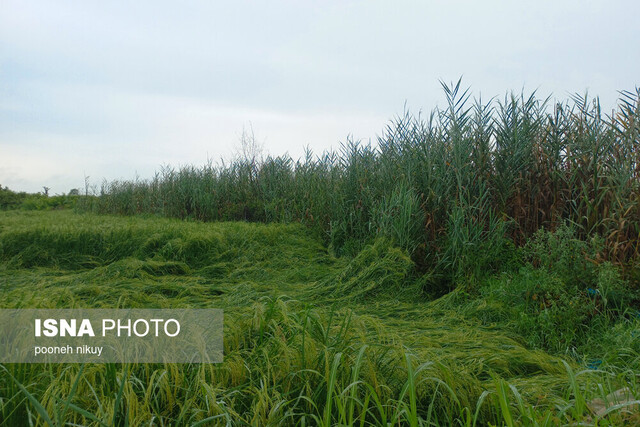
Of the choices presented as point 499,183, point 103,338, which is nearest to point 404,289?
point 499,183

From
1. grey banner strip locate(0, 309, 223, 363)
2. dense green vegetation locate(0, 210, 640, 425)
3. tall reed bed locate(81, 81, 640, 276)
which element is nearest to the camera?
dense green vegetation locate(0, 210, 640, 425)

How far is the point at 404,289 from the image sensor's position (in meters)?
4.34

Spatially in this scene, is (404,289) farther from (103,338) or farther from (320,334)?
(103,338)

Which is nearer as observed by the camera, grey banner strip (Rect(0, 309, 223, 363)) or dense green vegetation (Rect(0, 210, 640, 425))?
dense green vegetation (Rect(0, 210, 640, 425))

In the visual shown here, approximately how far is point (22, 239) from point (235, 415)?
577 cm

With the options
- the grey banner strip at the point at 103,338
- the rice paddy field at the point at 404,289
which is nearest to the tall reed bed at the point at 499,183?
the rice paddy field at the point at 404,289

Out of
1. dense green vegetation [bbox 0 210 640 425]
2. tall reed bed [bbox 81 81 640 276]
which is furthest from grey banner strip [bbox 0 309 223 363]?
tall reed bed [bbox 81 81 640 276]

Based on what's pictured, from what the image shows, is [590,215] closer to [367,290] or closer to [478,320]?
[478,320]

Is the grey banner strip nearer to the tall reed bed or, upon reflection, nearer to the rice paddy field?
the rice paddy field

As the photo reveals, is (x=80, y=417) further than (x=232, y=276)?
No

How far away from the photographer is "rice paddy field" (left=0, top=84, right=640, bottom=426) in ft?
5.50

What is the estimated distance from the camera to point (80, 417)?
62.9 inches

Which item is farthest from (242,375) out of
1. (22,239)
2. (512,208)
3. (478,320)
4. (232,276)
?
(22,239)

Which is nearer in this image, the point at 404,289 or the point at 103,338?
the point at 103,338
